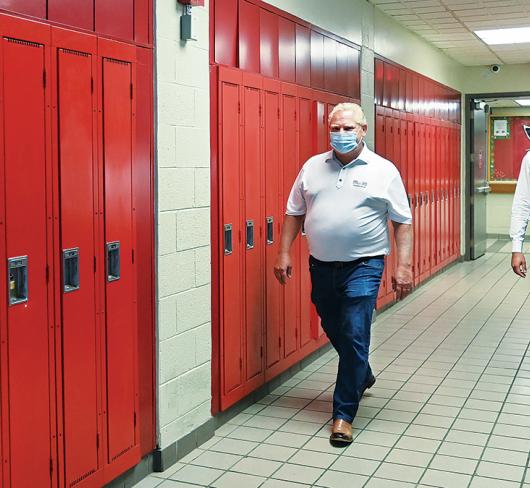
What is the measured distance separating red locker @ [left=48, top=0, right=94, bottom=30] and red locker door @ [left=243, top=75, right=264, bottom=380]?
5.00 ft

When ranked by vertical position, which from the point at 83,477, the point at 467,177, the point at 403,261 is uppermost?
the point at 467,177

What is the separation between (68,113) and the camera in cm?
295

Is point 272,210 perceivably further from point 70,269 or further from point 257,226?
point 70,269

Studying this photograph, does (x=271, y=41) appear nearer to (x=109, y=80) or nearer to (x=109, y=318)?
(x=109, y=80)

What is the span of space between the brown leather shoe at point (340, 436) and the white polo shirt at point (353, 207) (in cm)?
89

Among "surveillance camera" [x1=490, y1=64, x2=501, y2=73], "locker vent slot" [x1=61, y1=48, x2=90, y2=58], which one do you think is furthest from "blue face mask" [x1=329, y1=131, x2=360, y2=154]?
"surveillance camera" [x1=490, y1=64, x2=501, y2=73]

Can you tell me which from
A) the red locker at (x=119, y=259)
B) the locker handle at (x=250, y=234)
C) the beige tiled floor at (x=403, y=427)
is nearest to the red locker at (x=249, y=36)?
the locker handle at (x=250, y=234)

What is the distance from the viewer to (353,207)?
419cm

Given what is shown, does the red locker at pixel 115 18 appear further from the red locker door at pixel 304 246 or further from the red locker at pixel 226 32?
the red locker door at pixel 304 246

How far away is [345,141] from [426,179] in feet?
18.9

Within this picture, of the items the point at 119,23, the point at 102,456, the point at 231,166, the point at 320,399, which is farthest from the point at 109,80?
the point at 320,399

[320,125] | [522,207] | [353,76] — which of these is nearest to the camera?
[522,207]

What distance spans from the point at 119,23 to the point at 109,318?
1248 mm

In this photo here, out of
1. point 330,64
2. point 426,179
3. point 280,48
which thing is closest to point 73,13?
point 280,48
